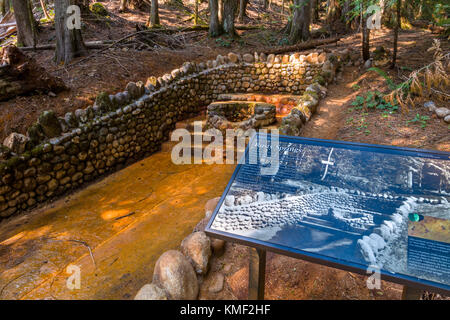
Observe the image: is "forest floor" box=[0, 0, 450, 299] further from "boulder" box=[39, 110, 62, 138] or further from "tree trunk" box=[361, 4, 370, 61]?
"tree trunk" box=[361, 4, 370, 61]

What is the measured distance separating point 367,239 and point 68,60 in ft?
24.8

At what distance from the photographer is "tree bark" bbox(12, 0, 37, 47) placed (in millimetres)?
7789

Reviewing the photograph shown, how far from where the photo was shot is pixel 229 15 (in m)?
10.7

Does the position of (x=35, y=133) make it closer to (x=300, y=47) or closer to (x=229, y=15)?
(x=300, y=47)

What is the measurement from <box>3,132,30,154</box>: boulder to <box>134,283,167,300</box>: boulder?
3.55m

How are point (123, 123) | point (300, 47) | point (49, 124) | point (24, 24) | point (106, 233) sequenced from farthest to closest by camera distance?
point (300, 47) < point (24, 24) < point (123, 123) < point (49, 124) < point (106, 233)

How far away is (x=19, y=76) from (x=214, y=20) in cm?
762

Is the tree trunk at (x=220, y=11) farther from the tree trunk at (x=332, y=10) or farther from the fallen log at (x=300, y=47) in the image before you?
the tree trunk at (x=332, y=10)

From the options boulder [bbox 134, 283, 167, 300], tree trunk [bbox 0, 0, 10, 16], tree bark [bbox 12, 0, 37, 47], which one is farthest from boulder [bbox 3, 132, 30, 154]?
tree trunk [bbox 0, 0, 10, 16]

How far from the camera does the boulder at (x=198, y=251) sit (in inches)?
88.9

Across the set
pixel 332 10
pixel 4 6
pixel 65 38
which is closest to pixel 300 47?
pixel 332 10

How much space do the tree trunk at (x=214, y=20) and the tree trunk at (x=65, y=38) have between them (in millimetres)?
5337

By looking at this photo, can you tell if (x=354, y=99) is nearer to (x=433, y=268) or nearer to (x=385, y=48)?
(x=385, y=48)

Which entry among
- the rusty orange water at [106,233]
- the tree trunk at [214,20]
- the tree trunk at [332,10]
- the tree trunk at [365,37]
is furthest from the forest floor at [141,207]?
the tree trunk at [332,10]
